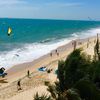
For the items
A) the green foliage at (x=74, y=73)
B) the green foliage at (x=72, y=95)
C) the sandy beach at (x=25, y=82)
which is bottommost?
the sandy beach at (x=25, y=82)

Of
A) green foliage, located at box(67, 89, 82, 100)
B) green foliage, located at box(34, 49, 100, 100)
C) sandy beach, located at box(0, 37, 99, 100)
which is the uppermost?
green foliage, located at box(67, 89, 82, 100)

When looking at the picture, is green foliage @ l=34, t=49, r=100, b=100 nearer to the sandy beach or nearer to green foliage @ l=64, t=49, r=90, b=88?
green foliage @ l=64, t=49, r=90, b=88

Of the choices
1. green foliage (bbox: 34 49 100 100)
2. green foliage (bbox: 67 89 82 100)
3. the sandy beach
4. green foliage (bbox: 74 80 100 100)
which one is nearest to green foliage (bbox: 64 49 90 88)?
green foliage (bbox: 34 49 100 100)

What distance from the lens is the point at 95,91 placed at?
12484mm

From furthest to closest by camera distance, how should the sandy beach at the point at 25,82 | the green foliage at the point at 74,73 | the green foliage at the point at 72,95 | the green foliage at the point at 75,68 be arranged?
the sandy beach at the point at 25,82
the green foliage at the point at 75,68
the green foliage at the point at 74,73
the green foliage at the point at 72,95

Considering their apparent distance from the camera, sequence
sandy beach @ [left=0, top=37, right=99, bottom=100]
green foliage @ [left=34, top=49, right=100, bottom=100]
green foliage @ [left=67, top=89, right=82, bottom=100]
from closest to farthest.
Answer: green foliage @ [left=67, top=89, right=82, bottom=100]
green foliage @ [left=34, top=49, right=100, bottom=100]
sandy beach @ [left=0, top=37, right=99, bottom=100]

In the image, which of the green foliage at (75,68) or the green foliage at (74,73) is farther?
the green foliage at (75,68)

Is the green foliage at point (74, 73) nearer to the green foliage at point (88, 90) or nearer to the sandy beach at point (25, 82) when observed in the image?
the green foliage at point (88, 90)

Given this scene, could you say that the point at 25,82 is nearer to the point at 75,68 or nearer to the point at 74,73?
the point at 75,68

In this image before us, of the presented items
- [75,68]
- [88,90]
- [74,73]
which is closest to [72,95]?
[88,90]

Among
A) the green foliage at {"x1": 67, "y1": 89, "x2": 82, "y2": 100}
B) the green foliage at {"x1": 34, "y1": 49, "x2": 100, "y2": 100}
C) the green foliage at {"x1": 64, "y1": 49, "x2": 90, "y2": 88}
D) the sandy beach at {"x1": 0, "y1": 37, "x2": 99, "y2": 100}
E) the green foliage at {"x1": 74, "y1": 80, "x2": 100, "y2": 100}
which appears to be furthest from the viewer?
the sandy beach at {"x1": 0, "y1": 37, "x2": 99, "y2": 100}

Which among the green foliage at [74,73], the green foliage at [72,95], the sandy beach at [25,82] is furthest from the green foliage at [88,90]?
the sandy beach at [25,82]

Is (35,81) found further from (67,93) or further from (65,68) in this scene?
(67,93)

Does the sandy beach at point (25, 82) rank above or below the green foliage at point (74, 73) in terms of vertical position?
below
